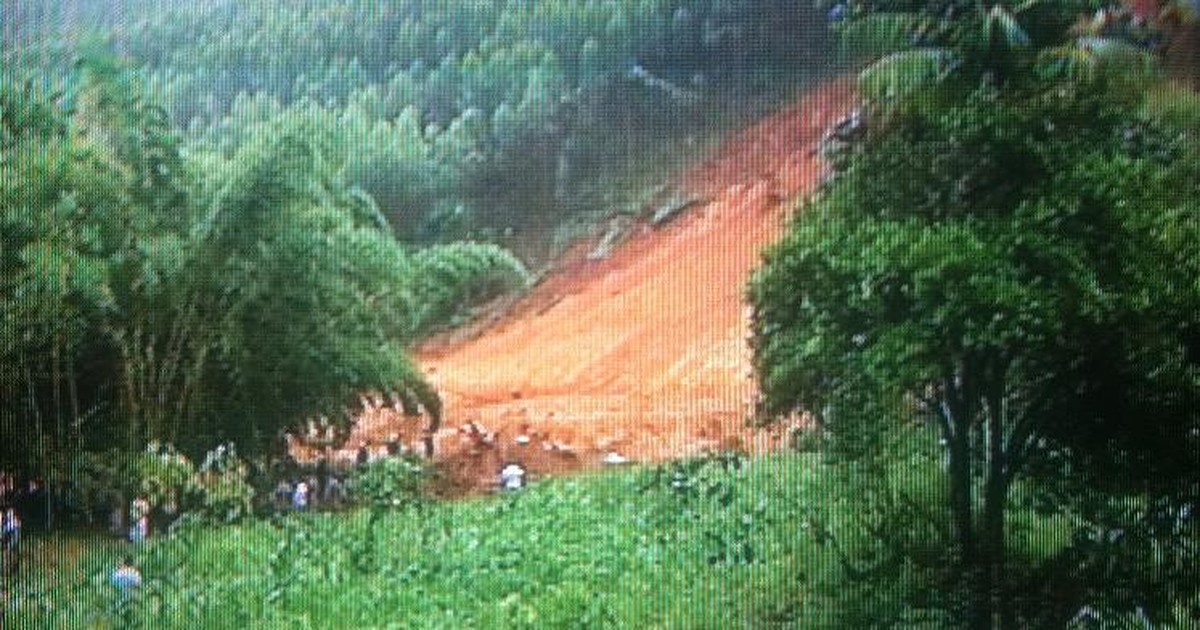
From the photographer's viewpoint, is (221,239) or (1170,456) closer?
(1170,456)

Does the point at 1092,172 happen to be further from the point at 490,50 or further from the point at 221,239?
the point at 221,239

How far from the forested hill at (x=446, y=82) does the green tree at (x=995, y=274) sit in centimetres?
35

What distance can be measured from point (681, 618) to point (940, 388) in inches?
22.2

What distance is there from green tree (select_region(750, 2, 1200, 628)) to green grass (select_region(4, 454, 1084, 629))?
0.18m

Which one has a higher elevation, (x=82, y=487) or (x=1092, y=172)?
(x=1092, y=172)

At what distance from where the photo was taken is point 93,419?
283 cm

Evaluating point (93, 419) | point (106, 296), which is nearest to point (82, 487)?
point (93, 419)

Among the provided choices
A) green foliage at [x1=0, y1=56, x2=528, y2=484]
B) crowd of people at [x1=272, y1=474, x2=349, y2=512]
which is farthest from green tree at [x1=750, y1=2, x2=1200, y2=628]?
crowd of people at [x1=272, y1=474, x2=349, y2=512]

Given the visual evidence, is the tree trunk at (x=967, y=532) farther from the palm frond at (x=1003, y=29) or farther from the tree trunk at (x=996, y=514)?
the palm frond at (x=1003, y=29)

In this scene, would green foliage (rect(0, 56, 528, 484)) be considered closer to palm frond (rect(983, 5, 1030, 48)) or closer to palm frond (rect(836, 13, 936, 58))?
palm frond (rect(836, 13, 936, 58))

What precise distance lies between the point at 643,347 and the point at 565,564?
384 millimetres

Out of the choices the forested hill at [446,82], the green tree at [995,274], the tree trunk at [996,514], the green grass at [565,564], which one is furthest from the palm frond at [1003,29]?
the green grass at [565,564]

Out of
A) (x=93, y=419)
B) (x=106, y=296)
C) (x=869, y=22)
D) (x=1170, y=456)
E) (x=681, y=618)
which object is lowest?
(x=681, y=618)

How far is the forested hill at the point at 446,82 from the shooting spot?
9.17ft
